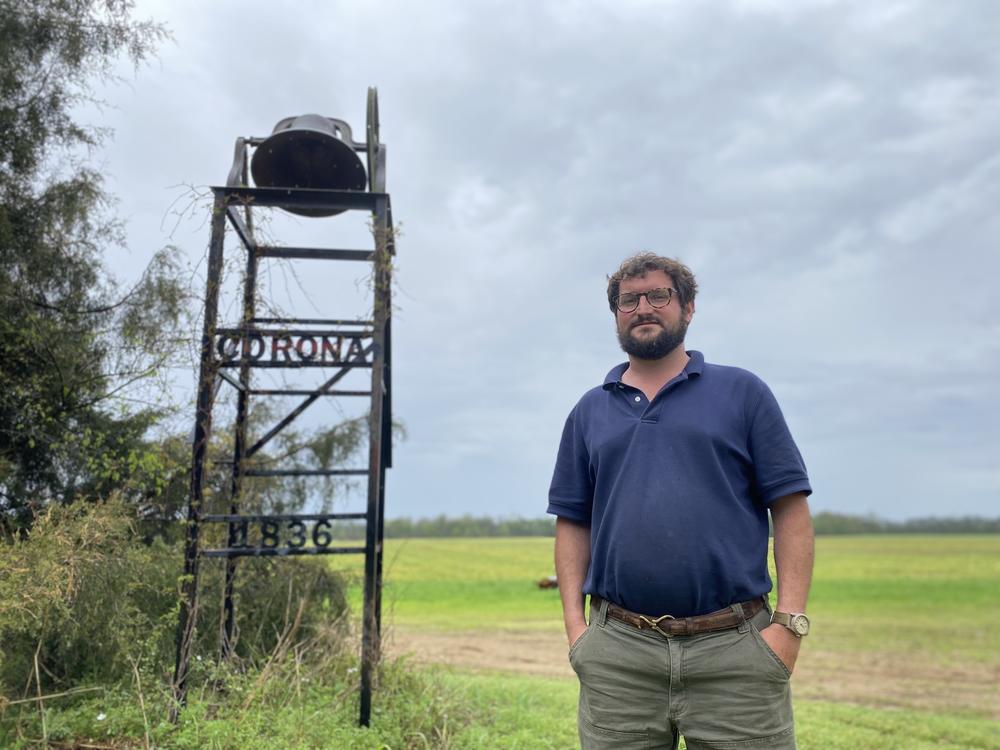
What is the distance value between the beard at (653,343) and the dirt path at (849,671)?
6365 mm

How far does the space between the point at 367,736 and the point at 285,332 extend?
2378 mm

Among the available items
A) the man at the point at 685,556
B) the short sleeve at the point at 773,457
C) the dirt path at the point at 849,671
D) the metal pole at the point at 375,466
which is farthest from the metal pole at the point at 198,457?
the dirt path at the point at 849,671

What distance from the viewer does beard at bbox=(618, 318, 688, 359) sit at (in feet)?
8.30

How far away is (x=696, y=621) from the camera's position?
225 centimetres

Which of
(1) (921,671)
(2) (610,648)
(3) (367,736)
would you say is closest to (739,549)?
(2) (610,648)

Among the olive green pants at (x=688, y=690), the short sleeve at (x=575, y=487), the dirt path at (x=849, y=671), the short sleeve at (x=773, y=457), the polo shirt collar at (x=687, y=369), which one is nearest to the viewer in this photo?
the olive green pants at (x=688, y=690)

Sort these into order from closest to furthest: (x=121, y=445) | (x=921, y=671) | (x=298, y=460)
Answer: (x=121, y=445) < (x=298, y=460) < (x=921, y=671)

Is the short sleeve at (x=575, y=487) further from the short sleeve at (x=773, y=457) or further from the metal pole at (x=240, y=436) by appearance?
the metal pole at (x=240, y=436)

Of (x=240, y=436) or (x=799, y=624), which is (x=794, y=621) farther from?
(x=240, y=436)

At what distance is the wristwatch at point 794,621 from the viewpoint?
7.32 ft

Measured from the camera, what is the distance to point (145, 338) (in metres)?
6.29

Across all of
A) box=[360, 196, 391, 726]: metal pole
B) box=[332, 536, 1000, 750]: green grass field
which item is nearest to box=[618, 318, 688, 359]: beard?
box=[360, 196, 391, 726]: metal pole

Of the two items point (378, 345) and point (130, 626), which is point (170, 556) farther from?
point (378, 345)

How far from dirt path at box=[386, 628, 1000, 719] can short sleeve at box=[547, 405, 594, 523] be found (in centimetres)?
599
